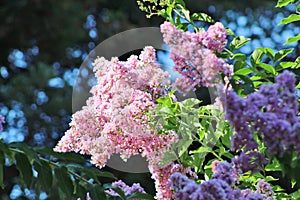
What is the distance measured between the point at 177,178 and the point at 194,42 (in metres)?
0.29

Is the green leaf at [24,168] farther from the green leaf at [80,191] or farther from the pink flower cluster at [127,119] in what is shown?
the pink flower cluster at [127,119]

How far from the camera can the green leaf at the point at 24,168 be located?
136cm

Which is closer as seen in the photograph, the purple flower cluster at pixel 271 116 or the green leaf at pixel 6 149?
the purple flower cluster at pixel 271 116

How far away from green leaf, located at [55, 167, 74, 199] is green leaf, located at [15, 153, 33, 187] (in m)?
0.06

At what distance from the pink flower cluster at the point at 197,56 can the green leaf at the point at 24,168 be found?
359mm

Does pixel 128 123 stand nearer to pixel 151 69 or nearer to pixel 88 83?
pixel 151 69

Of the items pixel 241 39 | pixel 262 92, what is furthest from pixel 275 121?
pixel 241 39

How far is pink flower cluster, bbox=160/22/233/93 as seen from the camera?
129 cm

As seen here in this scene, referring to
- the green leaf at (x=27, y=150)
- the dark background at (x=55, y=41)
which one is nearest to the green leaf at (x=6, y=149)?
the green leaf at (x=27, y=150)

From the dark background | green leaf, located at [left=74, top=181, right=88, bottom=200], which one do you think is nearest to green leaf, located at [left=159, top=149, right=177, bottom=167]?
green leaf, located at [left=74, top=181, right=88, bottom=200]

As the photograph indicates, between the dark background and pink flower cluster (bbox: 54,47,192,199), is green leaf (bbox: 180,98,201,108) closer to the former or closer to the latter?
pink flower cluster (bbox: 54,47,192,199)

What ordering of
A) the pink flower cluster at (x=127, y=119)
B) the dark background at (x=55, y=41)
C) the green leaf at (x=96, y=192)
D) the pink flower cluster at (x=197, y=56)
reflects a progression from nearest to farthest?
the pink flower cluster at (x=197, y=56)
the green leaf at (x=96, y=192)
the pink flower cluster at (x=127, y=119)
the dark background at (x=55, y=41)

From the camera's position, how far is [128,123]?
1549mm

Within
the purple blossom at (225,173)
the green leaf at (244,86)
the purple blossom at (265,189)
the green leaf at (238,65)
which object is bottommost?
the purple blossom at (265,189)
